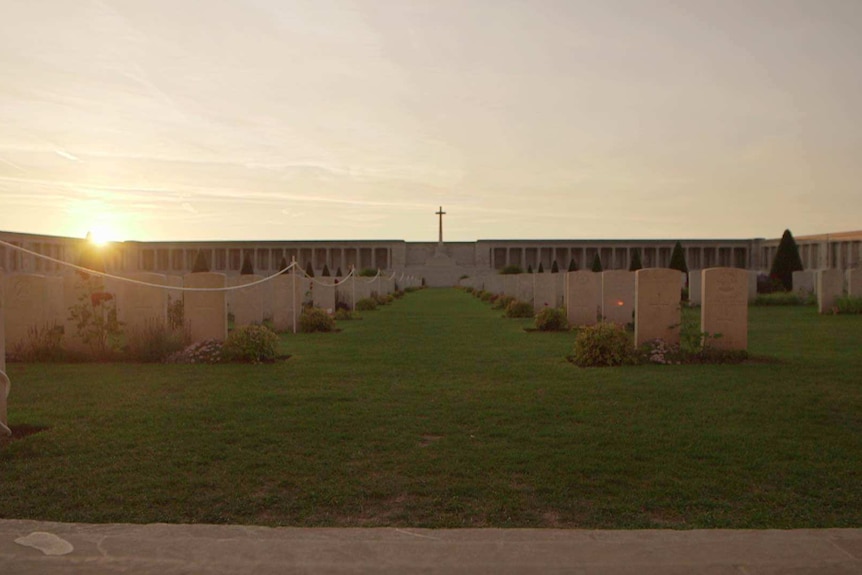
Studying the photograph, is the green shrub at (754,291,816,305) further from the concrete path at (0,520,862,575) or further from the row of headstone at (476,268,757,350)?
the concrete path at (0,520,862,575)

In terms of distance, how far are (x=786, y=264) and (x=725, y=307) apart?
110 ft

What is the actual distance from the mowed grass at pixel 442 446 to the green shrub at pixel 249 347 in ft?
2.40

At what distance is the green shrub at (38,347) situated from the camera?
40.3ft

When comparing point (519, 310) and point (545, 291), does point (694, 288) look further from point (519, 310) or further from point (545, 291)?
point (519, 310)

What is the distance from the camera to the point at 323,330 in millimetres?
18219

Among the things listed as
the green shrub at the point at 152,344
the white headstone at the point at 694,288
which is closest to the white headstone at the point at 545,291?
the white headstone at the point at 694,288

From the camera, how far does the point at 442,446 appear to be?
5.92m

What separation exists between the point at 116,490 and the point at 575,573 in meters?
2.93

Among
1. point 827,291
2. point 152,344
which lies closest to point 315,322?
point 152,344

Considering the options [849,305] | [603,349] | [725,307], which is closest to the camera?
[603,349]

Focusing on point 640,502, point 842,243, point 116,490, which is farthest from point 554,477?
point 842,243

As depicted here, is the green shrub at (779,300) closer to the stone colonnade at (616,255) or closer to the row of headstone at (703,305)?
the row of headstone at (703,305)

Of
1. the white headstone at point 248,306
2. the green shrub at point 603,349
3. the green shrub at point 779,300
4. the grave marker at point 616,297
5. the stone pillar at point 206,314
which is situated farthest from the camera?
the green shrub at point 779,300

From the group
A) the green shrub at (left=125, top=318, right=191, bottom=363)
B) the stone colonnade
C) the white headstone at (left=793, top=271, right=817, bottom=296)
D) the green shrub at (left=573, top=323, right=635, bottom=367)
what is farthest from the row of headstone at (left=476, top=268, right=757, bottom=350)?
the stone colonnade
